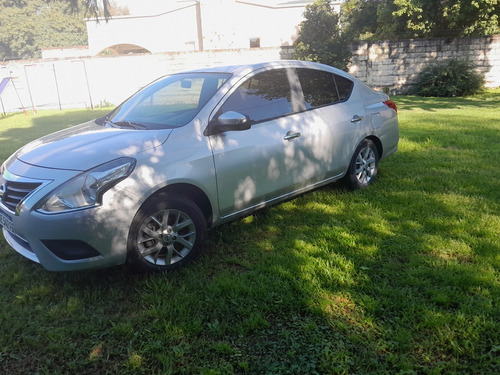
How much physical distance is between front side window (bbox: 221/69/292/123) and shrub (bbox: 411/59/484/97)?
13.5 m

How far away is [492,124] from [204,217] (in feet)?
26.5

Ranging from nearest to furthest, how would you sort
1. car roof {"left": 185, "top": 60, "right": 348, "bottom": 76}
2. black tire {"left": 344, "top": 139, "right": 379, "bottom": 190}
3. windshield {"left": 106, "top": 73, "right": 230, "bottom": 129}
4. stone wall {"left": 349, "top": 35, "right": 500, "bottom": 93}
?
1. windshield {"left": 106, "top": 73, "right": 230, "bottom": 129}
2. car roof {"left": 185, "top": 60, "right": 348, "bottom": 76}
3. black tire {"left": 344, "top": 139, "right": 379, "bottom": 190}
4. stone wall {"left": 349, "top": 35, "right": 500, "bottom": 93}

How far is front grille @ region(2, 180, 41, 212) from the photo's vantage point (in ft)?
10.9

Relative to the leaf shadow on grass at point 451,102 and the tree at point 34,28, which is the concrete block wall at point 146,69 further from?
the tree at point 34,28

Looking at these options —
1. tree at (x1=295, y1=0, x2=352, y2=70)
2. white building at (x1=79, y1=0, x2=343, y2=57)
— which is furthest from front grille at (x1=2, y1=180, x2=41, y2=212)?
white building at (x1=79, y1=0, x2=343, y2=57)

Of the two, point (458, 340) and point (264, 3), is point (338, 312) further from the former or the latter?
point (264, 3)

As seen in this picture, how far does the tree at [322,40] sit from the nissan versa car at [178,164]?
1166 cm

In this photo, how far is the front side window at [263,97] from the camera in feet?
13.6

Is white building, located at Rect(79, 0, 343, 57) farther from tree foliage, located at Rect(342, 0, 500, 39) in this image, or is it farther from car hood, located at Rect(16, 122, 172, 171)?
car hood, located at Rect(16, 122, 172, 171)

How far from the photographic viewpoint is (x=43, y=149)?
12.5ft

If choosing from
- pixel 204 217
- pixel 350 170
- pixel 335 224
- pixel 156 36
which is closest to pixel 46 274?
pixel 204 217

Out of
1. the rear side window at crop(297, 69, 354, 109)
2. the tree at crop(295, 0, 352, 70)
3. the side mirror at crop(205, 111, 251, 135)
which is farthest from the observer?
the tree at crop(295, 0, 352, 70)

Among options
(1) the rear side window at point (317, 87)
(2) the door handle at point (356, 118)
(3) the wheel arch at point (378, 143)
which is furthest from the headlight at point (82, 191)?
(3) the wheel arch at point (378, 143)

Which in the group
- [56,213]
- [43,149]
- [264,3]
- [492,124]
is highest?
[264,3]
